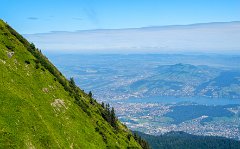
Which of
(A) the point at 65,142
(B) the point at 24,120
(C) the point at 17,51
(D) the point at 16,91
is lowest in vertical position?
(A) the point at 65,142

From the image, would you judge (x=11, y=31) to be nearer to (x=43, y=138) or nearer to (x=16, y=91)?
(x=16, y=91)

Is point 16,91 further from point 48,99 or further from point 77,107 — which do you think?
point 77,107

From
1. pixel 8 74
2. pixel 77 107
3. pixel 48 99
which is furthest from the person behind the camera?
pixel 77 107

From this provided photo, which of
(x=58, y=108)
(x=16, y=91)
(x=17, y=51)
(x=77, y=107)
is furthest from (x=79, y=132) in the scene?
(x=17, y=51)

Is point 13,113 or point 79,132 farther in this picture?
point 79,132

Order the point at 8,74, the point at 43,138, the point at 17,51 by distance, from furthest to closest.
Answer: the point at 17,51, the point at 8,74, the point at 43,138

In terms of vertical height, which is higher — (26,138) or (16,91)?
(16,91)
